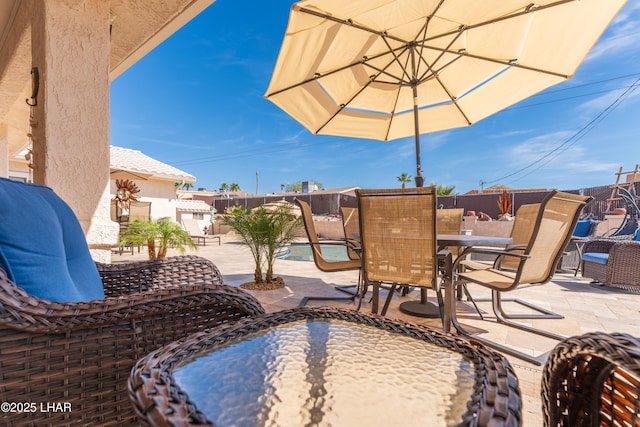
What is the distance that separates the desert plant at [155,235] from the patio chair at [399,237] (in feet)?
11.7

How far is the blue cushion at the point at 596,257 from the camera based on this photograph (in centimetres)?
373

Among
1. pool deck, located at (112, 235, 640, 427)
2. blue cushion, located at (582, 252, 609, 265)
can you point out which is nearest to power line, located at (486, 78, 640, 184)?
blue cushion, located at (582, 252, 609, 265)

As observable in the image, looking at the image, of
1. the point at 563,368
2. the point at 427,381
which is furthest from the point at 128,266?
the point at 563,368

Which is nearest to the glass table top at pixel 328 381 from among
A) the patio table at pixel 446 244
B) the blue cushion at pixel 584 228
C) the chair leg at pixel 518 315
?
the patio table at pixel 446 244

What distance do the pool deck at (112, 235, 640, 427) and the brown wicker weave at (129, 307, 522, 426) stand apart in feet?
3.22

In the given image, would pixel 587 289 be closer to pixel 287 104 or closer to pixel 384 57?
pixel 384 57

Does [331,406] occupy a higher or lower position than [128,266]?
lower

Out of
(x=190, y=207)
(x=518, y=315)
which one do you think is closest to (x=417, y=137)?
(x=518, y=315)

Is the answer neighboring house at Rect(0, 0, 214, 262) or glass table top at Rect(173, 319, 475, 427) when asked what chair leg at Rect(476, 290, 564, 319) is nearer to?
glass table top at Rect(173, 319, 475, 427)

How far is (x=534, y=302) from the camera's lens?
315 cm

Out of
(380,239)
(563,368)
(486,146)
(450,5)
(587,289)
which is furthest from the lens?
(486,146)

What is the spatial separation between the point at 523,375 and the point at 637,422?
4.40 ft

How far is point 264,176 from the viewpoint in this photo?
4594 cm

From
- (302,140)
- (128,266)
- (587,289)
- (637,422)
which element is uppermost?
(302,140)
